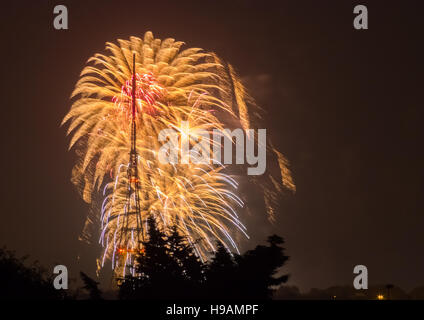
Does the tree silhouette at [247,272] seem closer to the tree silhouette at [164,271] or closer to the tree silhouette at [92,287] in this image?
the tree silhouette at [164,271]

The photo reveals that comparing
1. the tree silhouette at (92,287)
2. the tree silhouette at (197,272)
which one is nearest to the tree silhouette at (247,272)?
the tree silhouette at (197,272)

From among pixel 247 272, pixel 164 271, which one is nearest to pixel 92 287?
pixel 164 271

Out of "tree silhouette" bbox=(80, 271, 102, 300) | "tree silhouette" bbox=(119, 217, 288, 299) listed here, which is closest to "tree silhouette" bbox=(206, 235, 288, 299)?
"tree silhouette" bbox=(119, 217, 288, 299)

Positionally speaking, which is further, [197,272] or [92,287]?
[197,272]

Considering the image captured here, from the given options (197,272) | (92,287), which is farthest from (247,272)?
(92,287)

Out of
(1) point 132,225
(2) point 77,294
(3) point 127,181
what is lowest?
(2) point 77,294

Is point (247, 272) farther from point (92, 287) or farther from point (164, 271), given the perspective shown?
point (92, 287)

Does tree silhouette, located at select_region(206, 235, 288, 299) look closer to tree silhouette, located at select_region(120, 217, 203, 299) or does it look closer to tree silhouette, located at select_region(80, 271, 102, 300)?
tree silhouette, located at select_region(120, 217, 203, 299)

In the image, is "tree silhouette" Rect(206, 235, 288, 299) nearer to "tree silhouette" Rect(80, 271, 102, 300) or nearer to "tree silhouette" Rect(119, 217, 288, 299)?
"tree silhouette" Rect(119, 217, 288, 299)
